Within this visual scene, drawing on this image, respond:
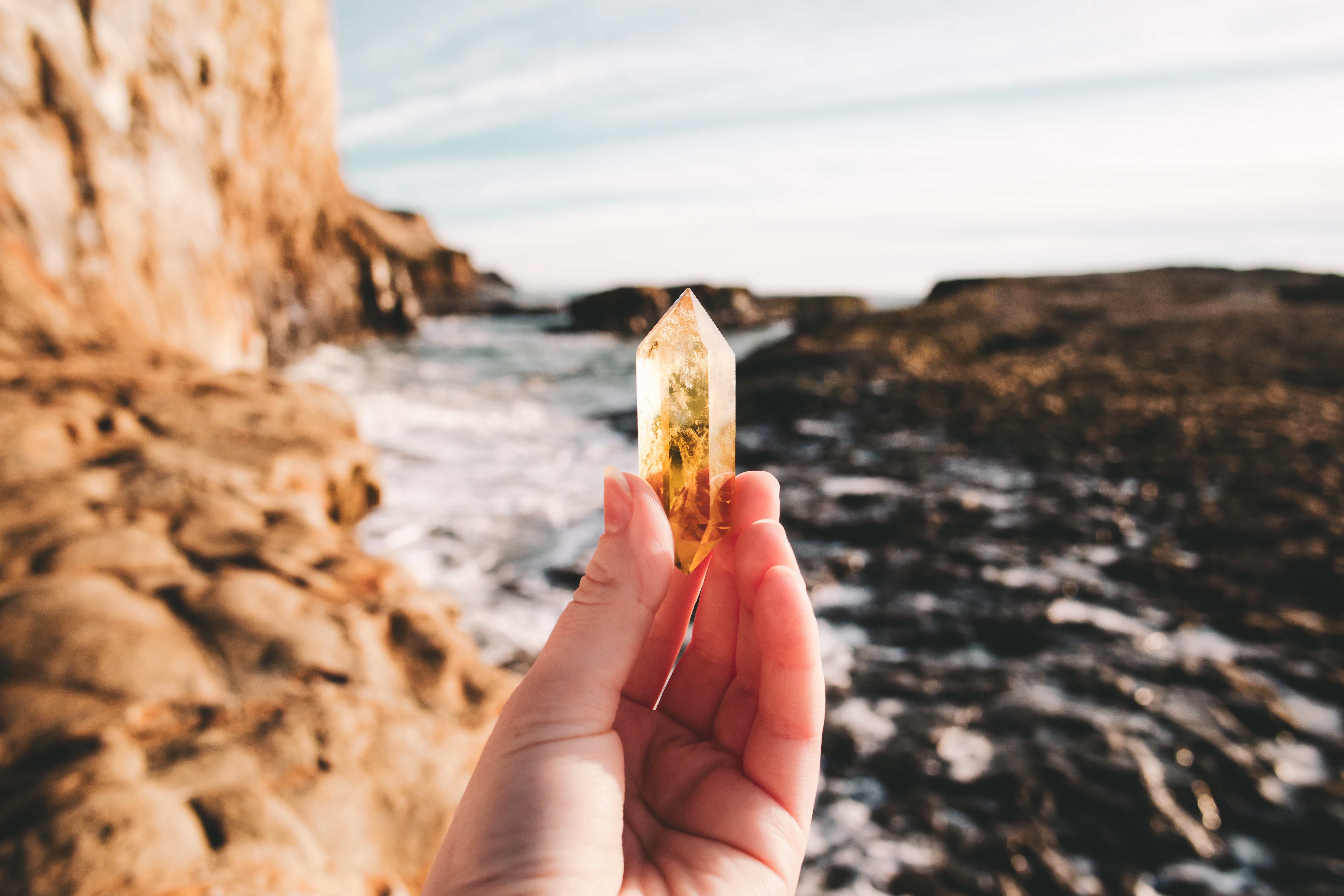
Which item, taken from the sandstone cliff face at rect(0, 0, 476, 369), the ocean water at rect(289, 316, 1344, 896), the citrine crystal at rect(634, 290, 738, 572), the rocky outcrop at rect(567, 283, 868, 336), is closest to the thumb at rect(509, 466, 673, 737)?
the citrine crystal at rect(634, 290, 738, 572)

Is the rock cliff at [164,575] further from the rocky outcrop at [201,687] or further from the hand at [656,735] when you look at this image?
the hand at [656,735]

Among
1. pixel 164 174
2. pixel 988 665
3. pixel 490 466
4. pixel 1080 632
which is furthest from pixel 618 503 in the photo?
pixel 164 174

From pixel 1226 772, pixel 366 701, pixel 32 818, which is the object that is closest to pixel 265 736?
pixel 366 701

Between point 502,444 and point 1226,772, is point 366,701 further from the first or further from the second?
point 502,444

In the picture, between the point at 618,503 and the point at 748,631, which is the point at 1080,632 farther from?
the point at 618,503

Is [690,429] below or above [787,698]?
above

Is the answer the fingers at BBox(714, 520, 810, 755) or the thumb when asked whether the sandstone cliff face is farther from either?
the fingers at BBox(714, 520, 810, 755)
